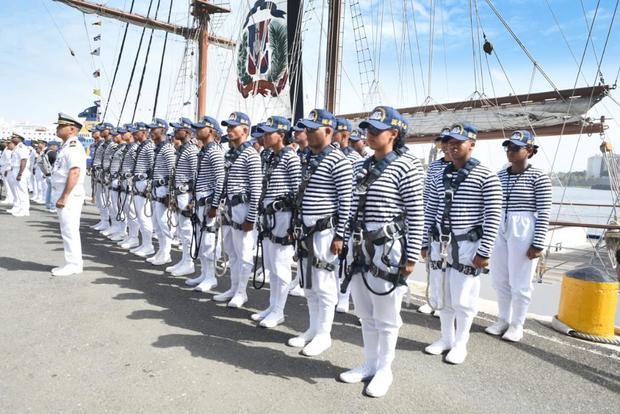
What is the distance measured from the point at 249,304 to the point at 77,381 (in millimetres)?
2376

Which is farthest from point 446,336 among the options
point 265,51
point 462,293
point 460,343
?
point 265,51

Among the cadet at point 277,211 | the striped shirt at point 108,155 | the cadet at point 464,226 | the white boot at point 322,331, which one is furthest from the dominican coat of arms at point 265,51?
the white boot at point 322,331

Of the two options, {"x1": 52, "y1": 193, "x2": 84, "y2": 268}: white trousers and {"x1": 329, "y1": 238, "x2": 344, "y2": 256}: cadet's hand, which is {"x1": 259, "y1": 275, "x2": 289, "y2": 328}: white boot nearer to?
{"x1": 329, "y1": 238, "x2": 344, "y2": 256}: cadet's hand

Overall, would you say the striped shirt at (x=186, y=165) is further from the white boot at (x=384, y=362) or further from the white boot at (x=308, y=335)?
the white boot at (x=384, y=362)

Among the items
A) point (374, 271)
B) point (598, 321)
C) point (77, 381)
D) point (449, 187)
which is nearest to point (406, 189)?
point (374, 271)

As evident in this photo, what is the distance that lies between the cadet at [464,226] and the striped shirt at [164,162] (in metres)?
4.75

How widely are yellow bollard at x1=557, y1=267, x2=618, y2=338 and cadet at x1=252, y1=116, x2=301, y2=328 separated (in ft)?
10.6

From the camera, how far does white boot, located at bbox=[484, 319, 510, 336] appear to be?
4.51m

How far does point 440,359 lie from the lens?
3.77 m

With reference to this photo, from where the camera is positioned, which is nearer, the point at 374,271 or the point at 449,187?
the point at 374,271

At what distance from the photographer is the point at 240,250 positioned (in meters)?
5.01

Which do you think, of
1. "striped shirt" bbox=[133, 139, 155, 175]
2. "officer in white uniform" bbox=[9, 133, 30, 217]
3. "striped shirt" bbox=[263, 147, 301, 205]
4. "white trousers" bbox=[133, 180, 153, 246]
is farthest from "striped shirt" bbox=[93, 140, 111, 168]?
"striped shirt" bbox=[263, 147, 301, 205]

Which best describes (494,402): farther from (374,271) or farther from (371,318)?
(374,271)

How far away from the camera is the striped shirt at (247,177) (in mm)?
4730
